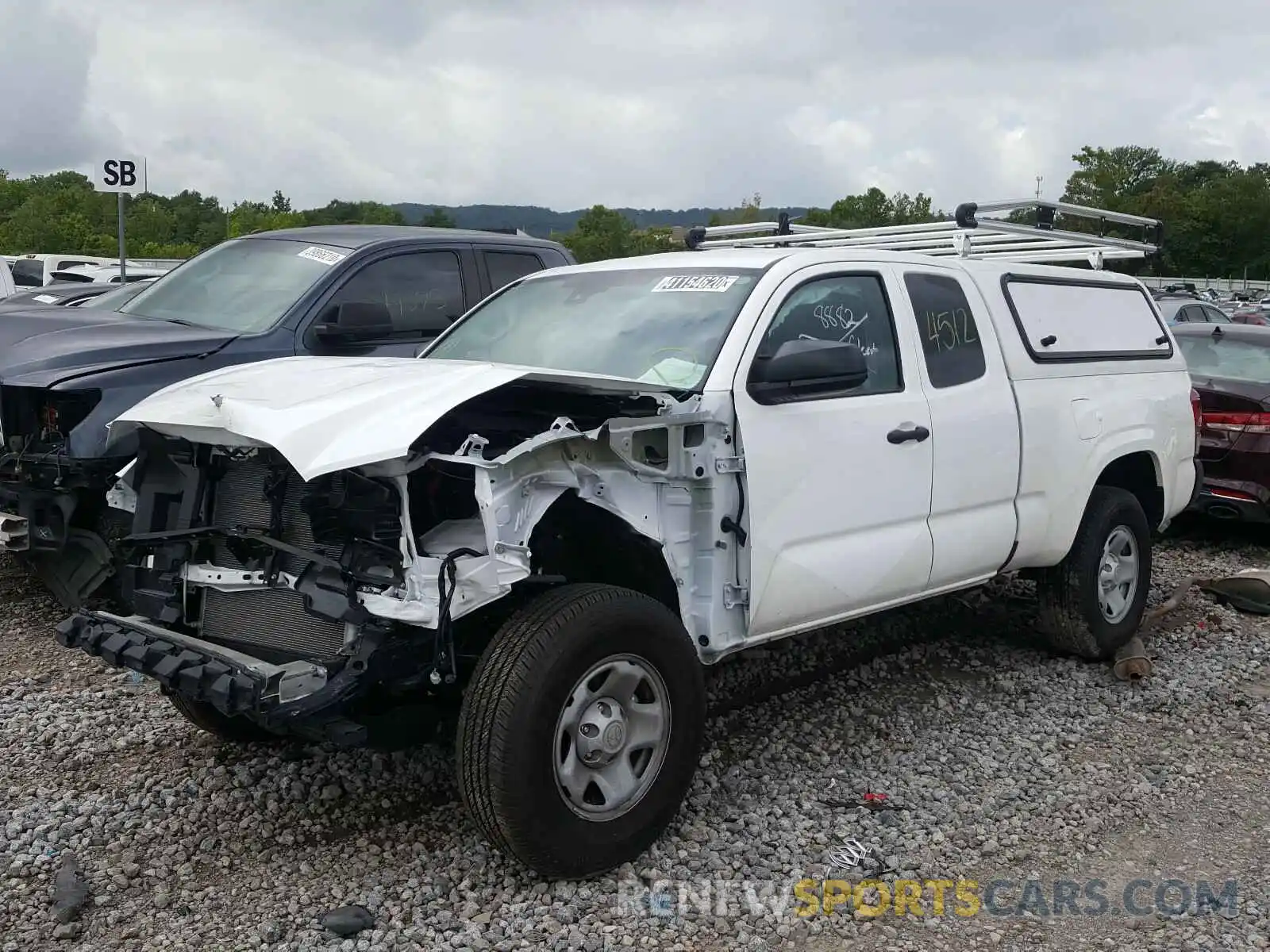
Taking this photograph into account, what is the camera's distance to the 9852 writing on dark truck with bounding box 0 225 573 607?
5402mm

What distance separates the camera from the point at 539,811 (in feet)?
11.4

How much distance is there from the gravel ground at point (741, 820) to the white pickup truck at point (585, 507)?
0.28 meters

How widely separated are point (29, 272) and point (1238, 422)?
19180 mm

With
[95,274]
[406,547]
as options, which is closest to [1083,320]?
[406,547]

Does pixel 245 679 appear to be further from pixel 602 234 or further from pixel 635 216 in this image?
pixel 635 216

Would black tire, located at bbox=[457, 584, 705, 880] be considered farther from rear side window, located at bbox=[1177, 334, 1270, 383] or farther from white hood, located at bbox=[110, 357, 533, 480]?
rear side window, located at bbox=[1177, 334, 1270, 383]

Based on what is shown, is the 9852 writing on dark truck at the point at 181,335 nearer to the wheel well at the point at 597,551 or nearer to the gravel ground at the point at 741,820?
the gravel ground at the point at 741,820

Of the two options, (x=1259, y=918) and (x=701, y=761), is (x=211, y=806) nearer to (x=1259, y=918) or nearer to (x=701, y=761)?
(x=701, y=761)

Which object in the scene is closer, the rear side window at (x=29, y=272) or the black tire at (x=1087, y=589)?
the black tire at (x=1087, y=589)

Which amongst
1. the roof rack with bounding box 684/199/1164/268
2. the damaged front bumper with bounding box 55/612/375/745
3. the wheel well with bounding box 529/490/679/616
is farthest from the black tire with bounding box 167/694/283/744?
the roof rack with bounding box 684/199/1164/268

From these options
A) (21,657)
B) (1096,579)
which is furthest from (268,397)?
(1096,579)

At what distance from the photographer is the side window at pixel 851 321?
178 inches

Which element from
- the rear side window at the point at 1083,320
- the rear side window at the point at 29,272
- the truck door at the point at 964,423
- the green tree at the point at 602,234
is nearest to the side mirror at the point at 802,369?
the truck door at the point at 964,423

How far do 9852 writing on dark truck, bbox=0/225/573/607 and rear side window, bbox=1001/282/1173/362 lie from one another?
3.26m
